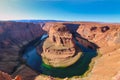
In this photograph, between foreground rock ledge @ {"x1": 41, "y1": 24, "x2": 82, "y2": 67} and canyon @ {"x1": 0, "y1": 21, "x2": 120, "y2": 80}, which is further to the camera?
foreground rock ledge @ {"x1": 41, "y1": 24, "x2": 82, "y2": 67}

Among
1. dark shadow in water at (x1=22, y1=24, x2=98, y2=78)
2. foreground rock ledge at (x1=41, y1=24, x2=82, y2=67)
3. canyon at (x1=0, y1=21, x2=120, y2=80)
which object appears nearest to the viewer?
canyon at (x1=0, y1=21, x2=120, y2=80)

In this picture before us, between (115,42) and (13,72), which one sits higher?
(115,42)

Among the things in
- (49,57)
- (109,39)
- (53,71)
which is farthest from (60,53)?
(109,39)

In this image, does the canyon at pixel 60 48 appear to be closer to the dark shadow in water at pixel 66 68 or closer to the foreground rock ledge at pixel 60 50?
the foreground rock ledge at pixel 60 50

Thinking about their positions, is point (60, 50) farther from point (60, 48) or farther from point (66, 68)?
point (66, 68)

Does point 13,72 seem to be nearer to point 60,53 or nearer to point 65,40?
point 60,53

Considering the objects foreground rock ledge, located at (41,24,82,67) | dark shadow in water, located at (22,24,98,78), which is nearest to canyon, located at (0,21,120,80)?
foreground rock ledge, located at (41,24,82,67)

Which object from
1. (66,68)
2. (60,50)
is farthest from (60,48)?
(66,68)

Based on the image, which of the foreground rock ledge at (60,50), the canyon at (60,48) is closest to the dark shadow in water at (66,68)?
the foreground rock ledge at (60,50)

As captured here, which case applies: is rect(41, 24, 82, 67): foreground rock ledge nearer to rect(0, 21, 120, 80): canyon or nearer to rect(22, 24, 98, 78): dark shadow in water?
rect(0, 21, 120, 80): canyon
